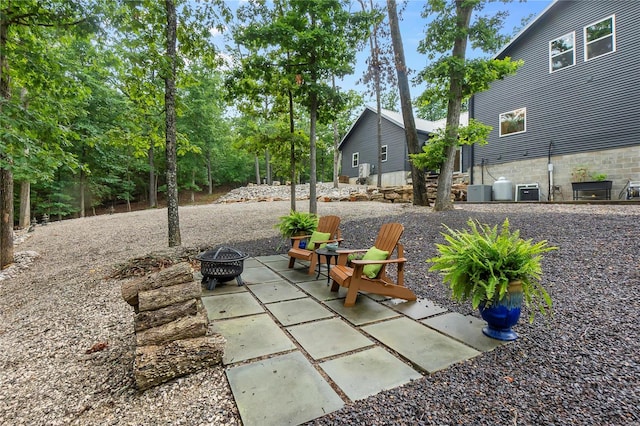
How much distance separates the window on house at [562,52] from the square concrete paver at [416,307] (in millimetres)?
11455

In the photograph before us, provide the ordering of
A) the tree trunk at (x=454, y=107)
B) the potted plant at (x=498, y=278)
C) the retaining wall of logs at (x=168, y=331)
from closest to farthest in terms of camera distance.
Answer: the retaining wall of logs at (x=168, y=331) → the potted plant at (x=498, y=278) → the tree trunk at (x=454, y=107)

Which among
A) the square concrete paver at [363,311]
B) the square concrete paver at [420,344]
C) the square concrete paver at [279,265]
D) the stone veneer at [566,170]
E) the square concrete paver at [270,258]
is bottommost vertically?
the square concrete paver at [420,344]

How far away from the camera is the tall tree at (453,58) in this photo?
242 inches

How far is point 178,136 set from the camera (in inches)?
219

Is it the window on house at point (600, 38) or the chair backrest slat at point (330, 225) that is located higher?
the window on house at point (600, 38)

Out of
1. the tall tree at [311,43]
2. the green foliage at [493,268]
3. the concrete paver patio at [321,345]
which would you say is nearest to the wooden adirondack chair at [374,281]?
the concrete paver patio at [321,345]

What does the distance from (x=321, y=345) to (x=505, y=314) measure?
1363 mm

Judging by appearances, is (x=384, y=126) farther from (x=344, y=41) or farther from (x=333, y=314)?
(x=333, y=314)

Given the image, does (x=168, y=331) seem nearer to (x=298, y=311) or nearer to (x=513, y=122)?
(x=298, y=311)

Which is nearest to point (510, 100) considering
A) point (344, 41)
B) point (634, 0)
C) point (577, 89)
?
point (577, 89)

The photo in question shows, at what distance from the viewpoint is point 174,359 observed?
1798 mm

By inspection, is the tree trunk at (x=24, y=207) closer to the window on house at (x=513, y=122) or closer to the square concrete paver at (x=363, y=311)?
the square concrete paver at (x=363, y=311)

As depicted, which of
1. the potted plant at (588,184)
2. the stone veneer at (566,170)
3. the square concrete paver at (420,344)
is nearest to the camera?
the square concrete paver at (420,344)

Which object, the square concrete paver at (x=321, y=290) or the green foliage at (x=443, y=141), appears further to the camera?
the green foliage at (x=443, y=141)
